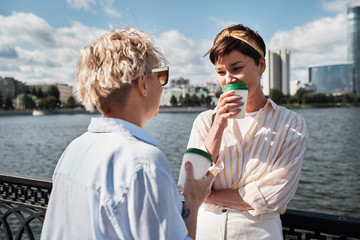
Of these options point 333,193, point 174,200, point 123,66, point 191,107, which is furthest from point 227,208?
point 191,107

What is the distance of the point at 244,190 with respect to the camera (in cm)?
172

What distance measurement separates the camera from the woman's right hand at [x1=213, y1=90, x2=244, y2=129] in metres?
1.64

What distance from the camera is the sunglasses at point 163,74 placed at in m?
1.31

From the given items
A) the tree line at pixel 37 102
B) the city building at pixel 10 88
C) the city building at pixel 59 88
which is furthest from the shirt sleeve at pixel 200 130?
the city building at pixel 59 88

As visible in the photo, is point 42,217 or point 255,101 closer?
point 255,101

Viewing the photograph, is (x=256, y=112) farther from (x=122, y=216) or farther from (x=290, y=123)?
(x=122, y=216)

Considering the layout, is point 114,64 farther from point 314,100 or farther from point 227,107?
point 314,100

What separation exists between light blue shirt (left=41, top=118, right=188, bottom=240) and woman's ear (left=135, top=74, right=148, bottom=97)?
13 centimetres

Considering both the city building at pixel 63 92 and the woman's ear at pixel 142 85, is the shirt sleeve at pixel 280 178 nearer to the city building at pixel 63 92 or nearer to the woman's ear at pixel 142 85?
the woman's ear at pixel 142 85

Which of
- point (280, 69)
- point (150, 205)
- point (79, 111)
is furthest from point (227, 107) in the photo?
point (280, 69)

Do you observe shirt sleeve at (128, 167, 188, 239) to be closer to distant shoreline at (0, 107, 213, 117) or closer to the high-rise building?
distant shoreline at (0, 107, 213, 117)

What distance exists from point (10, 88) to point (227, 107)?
527ft

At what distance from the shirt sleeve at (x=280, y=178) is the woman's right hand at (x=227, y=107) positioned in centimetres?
31

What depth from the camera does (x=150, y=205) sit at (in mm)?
1038
